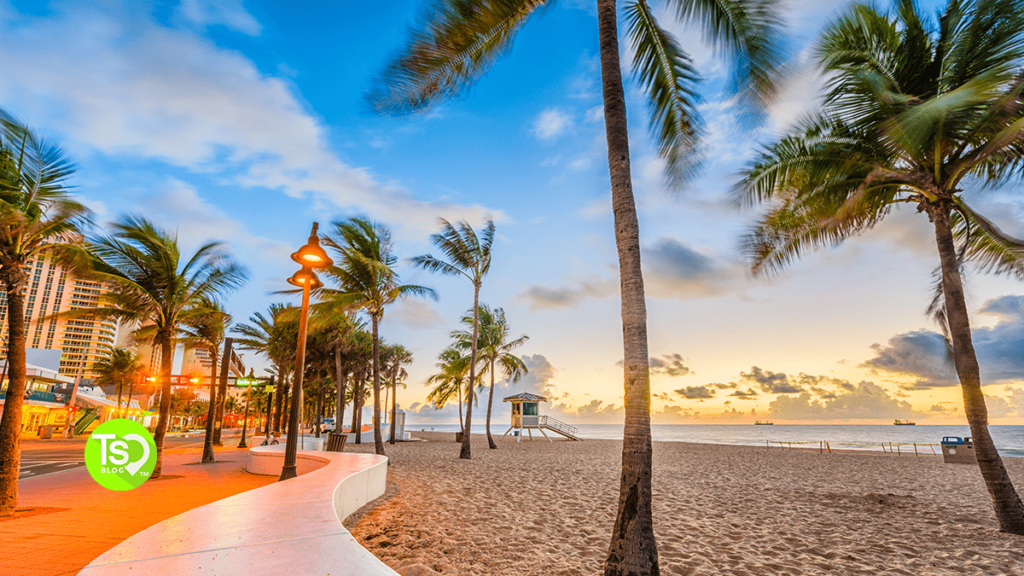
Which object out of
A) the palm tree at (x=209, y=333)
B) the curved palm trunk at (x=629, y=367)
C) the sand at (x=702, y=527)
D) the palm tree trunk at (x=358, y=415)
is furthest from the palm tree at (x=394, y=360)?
the curved palm trunk at (x=629, y=367)

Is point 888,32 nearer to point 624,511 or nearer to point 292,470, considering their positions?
point 624,511

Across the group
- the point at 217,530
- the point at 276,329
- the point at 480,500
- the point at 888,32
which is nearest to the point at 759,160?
the point at 888,32

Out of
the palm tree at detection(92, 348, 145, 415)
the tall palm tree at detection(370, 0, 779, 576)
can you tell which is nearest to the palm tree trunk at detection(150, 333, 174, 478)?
the tall palm tree at detection(370, 0, 779, 576)

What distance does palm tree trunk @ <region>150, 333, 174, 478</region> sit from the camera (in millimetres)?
11250

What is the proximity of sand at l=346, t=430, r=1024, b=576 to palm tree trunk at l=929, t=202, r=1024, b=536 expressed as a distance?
0.51m

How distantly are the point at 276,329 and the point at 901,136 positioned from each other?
29.0 m

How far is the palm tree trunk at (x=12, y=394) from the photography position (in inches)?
260

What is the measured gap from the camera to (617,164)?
535cm

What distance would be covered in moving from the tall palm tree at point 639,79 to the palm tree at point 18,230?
18.4 ft

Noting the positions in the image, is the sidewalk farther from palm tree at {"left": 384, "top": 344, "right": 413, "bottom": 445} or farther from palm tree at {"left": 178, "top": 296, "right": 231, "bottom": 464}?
palm tree at {"left": 384, "top": 344, "right": 413, "bottom": 445}

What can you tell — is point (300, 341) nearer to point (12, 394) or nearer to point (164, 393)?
point (12, 394)

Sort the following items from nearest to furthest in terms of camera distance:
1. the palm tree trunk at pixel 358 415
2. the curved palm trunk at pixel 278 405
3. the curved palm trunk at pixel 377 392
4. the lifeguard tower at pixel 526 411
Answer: the curved palm trunk at pixel 377 392 → the curved palm trunk at pixel 278 405 → the palm tree trunk at pixel 358 415 → the lifeguard tower at pixel 526 411

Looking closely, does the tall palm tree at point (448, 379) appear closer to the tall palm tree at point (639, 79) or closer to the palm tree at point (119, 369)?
Result: the tall palm tree at point (639, 79)

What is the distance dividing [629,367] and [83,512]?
8.56 m
